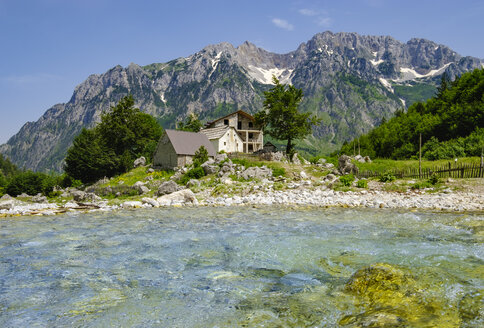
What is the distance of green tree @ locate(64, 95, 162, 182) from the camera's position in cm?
5662

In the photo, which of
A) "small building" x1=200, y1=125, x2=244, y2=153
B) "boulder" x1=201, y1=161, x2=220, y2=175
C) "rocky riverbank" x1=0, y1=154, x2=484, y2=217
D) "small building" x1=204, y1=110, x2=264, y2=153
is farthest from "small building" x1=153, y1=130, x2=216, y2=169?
"small building" x1=204, y1=110, x2=264, y2=153

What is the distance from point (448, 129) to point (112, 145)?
2553 inches

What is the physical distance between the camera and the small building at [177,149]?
50.4 meters

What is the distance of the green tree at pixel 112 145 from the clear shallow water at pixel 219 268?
4239 cm

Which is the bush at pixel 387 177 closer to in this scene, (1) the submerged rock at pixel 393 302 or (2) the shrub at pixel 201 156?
(1) the submerged rock at pixel 393 302

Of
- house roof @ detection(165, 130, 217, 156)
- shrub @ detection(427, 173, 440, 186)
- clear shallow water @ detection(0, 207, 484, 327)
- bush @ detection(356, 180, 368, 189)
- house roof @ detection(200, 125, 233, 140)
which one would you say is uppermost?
house roof @ detection(200, 125, 233, 140)

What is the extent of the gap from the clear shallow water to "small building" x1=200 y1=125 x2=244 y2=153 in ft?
136

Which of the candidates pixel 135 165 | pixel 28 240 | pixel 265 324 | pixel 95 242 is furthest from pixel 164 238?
pixel 135 165

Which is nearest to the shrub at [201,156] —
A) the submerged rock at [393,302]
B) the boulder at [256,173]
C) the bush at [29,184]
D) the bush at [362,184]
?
the boulder at [256,173]

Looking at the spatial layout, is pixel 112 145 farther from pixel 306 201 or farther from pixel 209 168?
pixel 306 201

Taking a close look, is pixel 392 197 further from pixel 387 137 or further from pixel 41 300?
pixel 387 137

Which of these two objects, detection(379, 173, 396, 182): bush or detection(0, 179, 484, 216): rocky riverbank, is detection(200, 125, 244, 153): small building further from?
detection(379, 173, 396, 182): bush

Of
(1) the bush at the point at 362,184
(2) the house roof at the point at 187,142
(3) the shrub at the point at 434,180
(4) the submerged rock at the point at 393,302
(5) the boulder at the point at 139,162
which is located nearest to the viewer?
(4) the submerged rock at the point at 393,302

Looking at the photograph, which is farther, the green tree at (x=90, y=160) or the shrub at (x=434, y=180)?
the green tree at (x=90, y=160)
